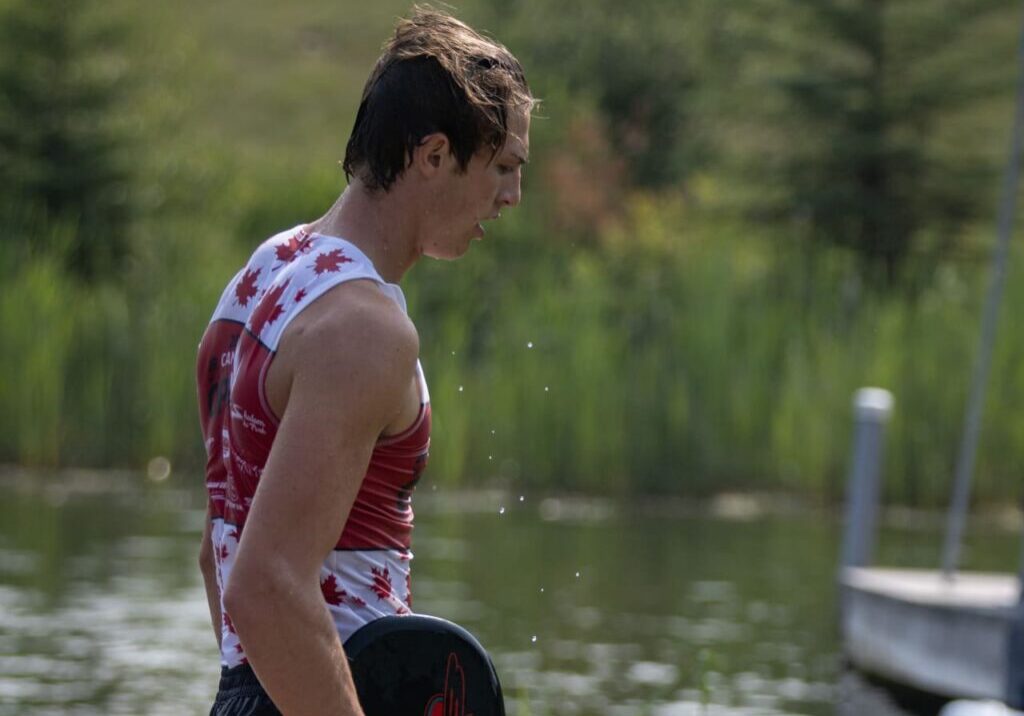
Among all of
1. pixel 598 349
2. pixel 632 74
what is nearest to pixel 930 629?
pixel 598 349

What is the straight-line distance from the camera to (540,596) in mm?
15109

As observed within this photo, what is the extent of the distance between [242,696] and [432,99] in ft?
2.24

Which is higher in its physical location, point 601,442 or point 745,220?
point 745,220

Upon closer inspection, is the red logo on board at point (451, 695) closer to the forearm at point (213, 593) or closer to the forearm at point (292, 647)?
the forearm at point (292, 647)

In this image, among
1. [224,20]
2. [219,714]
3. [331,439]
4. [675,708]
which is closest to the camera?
[331,439]

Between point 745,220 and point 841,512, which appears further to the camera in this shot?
point 745,220

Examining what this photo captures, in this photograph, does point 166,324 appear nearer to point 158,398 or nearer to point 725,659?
point 158,398

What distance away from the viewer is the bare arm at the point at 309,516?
230 centimetres

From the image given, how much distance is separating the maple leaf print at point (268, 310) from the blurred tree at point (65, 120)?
85.8ft

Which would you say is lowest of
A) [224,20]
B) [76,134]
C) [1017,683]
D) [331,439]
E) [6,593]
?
[6,593]

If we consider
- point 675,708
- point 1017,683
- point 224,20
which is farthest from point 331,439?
point 224,20

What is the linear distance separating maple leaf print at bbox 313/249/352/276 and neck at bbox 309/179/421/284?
48 millimetres

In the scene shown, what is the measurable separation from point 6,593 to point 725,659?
15.8 feet

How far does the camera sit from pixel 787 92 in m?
31.3
